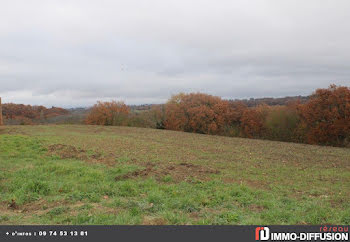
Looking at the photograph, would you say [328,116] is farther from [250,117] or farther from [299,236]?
[299,236]

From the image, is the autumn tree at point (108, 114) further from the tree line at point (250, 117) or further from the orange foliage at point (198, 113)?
the orange foliage at point (198, 113)

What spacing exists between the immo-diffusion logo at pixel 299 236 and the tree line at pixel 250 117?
1645 centimetres

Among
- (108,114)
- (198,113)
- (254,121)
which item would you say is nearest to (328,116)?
(254,121)

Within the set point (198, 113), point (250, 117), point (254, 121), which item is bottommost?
point (254, 121)

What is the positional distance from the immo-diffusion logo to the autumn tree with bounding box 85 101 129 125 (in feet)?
93.5

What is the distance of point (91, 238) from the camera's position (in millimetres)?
3570

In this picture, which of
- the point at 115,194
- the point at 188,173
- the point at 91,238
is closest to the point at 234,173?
the point at 188,173

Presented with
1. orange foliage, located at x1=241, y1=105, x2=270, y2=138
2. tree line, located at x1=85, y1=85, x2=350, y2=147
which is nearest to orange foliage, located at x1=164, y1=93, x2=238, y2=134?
tree line, located at x1=85, y1=85, x2=350, y2=147

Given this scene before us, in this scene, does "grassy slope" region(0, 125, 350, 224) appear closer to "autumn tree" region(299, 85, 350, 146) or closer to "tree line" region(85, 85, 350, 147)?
"autumn tree" region(299, 85, 350, 146)

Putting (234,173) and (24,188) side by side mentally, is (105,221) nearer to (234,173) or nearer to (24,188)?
(24,188)

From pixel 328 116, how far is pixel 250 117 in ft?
26.1

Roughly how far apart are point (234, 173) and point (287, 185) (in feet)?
5.02

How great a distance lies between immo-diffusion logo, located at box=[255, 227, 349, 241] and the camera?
11.7 ft

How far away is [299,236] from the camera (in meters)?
3.58
